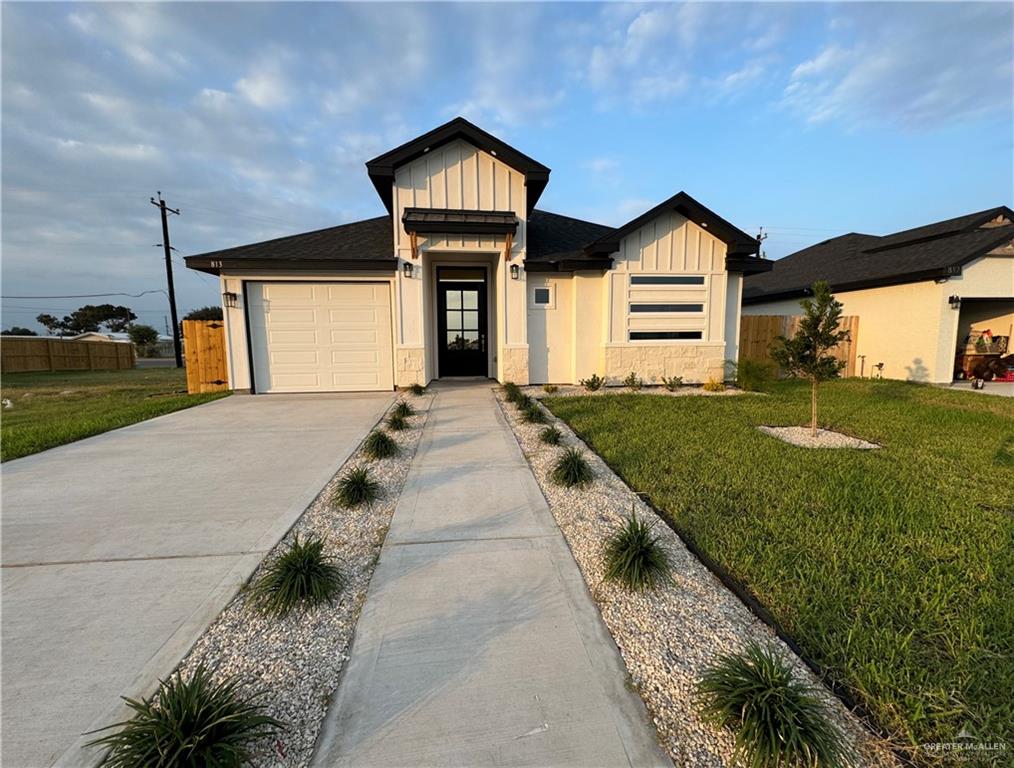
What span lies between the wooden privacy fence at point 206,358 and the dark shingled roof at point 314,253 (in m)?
1.61

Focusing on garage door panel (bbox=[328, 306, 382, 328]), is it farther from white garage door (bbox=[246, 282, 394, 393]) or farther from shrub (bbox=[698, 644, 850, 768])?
shrub (bbox=[698, 644, 850, 768])

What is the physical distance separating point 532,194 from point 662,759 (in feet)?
33.7

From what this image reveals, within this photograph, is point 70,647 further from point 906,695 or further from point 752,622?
point 906,695

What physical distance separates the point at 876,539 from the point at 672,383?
705cm

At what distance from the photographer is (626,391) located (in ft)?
31.7

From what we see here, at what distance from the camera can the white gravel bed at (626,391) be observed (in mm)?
9055

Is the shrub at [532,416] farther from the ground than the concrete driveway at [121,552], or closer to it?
farther from the ground

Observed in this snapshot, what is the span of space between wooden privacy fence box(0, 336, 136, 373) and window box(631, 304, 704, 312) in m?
26.9

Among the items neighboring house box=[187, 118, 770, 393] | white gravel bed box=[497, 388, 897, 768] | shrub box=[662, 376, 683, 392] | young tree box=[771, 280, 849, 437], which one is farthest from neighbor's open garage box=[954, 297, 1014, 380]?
white gravel bed box=[497, 388, 897, 768]

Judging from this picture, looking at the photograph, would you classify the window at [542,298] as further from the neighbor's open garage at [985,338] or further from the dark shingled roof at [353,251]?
the neighbor's open garage at [985,338]

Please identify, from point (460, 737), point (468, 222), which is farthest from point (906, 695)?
point (468, 222)

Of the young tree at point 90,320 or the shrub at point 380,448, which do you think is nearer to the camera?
the shrub at point 380,448

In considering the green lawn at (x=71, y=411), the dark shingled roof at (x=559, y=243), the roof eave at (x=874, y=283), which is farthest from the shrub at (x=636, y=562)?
the roof eave at (x=874, y=283)

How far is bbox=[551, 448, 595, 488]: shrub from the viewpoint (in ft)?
13.4
